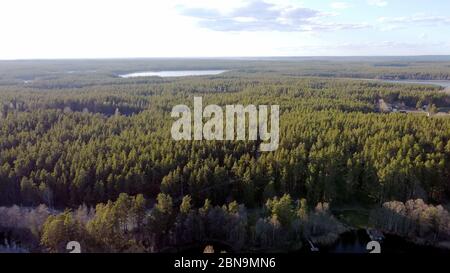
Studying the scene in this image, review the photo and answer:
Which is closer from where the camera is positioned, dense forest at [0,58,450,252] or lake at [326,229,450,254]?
dense forest at [0,58,450,252]

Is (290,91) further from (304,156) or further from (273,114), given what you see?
(304,156)

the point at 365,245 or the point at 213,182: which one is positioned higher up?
the point at 213,182

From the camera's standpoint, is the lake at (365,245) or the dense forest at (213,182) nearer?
the dense forest at (213,182)

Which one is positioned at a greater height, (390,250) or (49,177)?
(49,177)

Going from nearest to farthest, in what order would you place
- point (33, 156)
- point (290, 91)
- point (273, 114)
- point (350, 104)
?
point (33, 156) < point (273, 114) < point (350, 104) < point (290, 91)

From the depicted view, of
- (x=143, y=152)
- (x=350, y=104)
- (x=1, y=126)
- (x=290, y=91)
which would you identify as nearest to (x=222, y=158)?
(x=143, y=152)

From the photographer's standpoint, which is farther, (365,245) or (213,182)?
(213,182)

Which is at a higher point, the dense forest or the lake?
the dense forest

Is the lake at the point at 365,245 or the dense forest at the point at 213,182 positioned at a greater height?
the dense forest at the point at 213,182

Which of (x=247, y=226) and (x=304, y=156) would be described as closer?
(x=247, y=226)
